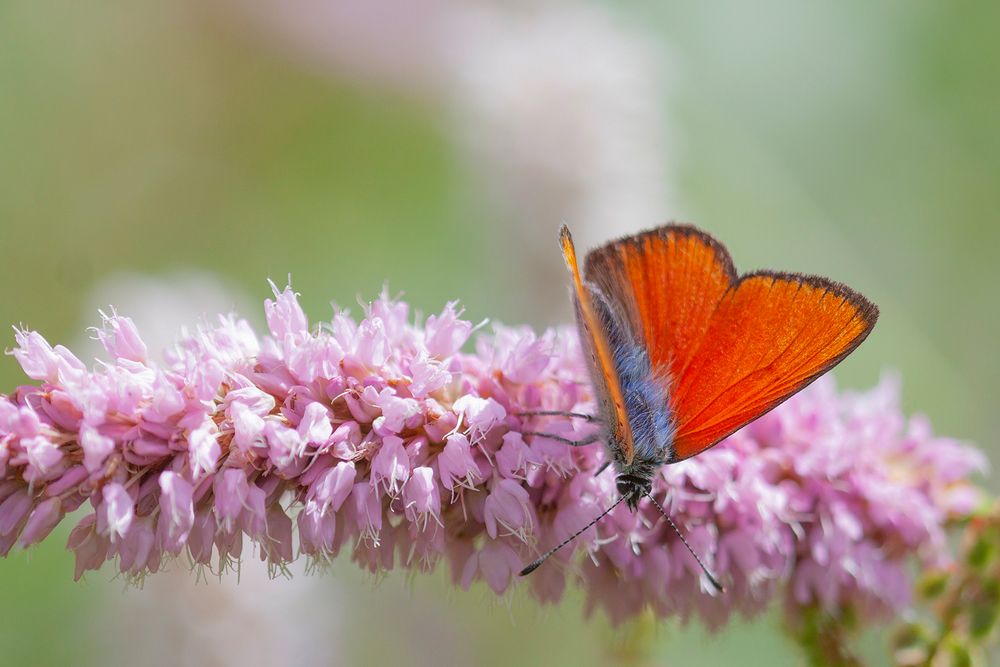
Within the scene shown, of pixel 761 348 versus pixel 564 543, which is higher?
pixel 761 348

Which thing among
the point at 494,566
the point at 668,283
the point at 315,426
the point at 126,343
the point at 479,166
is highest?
the point at 479,166

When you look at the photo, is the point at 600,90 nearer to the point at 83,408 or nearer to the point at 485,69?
the point at 485,69

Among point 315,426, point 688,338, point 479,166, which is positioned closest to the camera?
point 315,426

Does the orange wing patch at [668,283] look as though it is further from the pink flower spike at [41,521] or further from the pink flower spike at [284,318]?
the pink flower spike at [41,521]

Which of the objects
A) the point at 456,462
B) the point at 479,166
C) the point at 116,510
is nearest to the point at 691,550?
the point at 456,462

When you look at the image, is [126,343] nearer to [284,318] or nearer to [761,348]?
[284,318]

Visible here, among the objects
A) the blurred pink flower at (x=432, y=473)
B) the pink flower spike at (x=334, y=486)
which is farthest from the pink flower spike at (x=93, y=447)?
the pink flower spike at (x=334, y=486)

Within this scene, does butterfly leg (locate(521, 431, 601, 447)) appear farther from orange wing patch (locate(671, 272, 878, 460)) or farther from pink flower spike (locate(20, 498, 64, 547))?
pink flower spike (locate(20, 498, 64, 547))

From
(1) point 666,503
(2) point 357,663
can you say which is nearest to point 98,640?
(2) point 357,663
